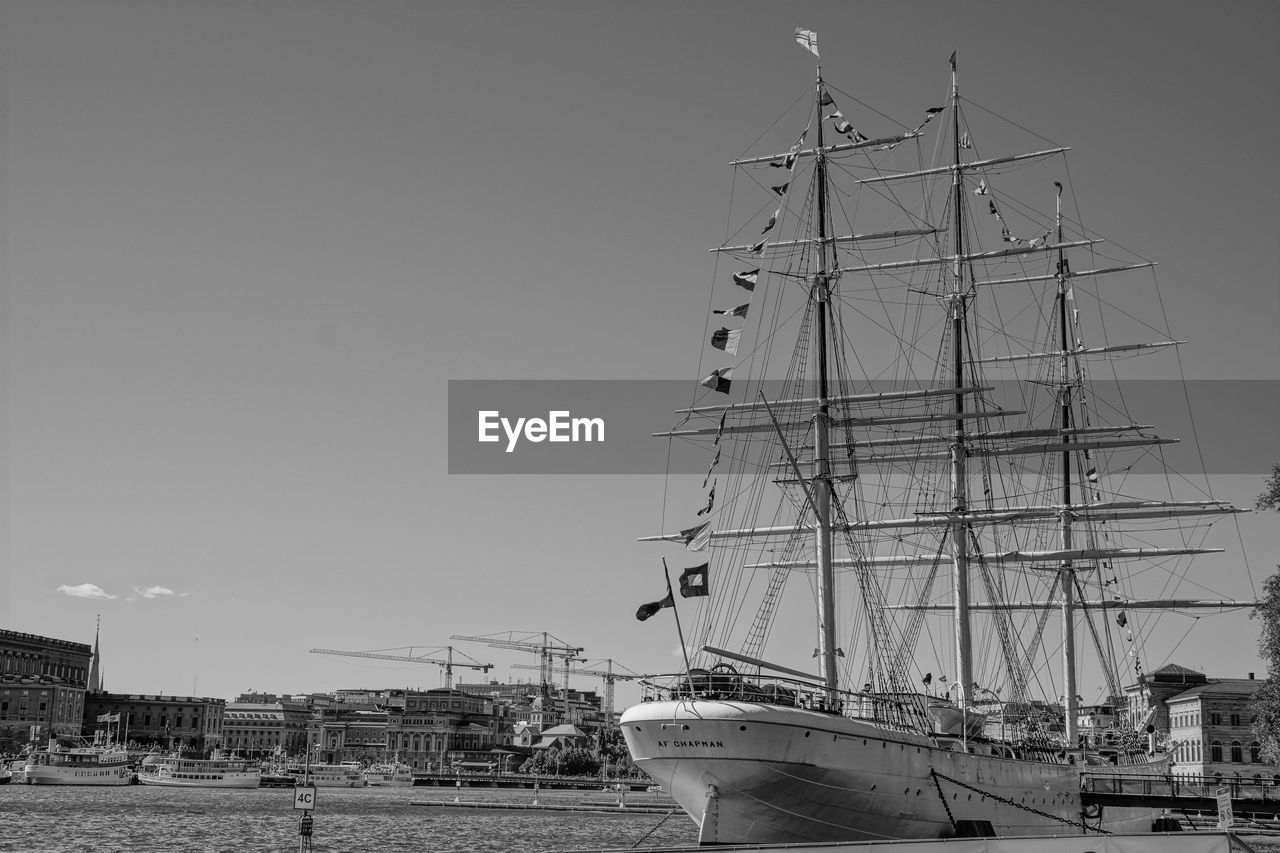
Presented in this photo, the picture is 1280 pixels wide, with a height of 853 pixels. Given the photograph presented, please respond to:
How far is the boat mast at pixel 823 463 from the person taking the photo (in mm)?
50125

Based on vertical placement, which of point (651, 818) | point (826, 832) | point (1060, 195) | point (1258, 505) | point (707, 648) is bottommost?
point (651, 818)

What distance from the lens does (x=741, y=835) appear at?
42.2 m

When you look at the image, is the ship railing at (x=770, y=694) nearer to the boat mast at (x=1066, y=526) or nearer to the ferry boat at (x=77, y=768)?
the boat mast at (x=1066, y=526)

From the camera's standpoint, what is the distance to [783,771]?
4128cm

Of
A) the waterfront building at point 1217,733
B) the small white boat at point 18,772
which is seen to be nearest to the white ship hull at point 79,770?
the small white boat at point 18,772

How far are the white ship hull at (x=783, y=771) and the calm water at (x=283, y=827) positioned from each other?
1840 centimetres

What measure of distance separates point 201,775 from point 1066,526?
134324mm

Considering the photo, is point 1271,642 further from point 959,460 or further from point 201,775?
point 201,775

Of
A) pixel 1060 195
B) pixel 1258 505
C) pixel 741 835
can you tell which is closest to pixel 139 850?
pixel 741 835

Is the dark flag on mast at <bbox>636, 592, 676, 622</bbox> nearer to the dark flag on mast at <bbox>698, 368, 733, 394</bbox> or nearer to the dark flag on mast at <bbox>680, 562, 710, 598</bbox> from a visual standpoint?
the dark flag on mast at <bbox>680, 562, 710, 598</bbox>

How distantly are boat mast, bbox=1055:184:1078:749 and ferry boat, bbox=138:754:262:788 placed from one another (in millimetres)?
130003

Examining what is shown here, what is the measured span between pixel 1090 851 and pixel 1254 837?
6129 cm

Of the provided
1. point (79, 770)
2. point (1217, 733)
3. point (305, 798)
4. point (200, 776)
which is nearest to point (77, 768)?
point (79, 770)

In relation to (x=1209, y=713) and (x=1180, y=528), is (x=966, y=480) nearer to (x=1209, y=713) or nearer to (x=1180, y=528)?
(x=1180, y=528)
